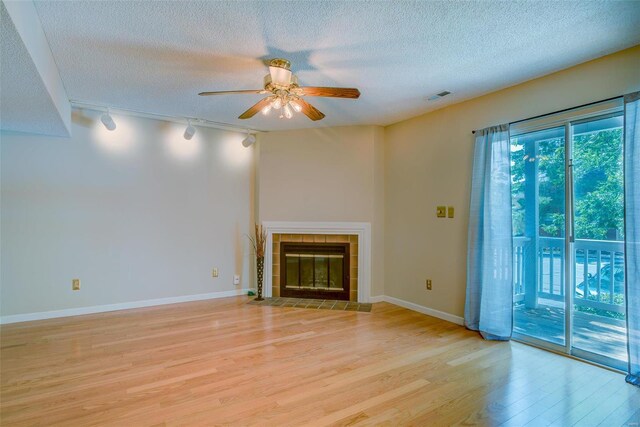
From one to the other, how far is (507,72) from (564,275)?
6.20 ft

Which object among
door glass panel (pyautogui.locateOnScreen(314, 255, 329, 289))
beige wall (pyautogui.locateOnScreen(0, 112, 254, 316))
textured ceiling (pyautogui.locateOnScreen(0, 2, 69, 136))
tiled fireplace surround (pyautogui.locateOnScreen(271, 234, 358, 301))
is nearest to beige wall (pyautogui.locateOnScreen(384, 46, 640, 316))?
tiled fireplace surround (pyautogui.locateOnScreen(271, 234, 358, 301))

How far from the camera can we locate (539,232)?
305 centimetres

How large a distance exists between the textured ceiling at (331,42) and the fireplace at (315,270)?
2295 mm

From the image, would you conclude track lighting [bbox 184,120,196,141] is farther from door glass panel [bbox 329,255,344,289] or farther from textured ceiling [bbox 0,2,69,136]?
door glass panel [bbox 329,255,344,289]

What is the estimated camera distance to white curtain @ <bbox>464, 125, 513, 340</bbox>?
3.11 meters

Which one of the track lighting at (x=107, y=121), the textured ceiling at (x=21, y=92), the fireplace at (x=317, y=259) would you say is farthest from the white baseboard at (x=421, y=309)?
the textured ceiling at (x=21, y=92)

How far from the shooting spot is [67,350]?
285cm

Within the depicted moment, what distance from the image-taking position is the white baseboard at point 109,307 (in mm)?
3569

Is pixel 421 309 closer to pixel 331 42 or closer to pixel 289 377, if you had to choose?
pixel 289 377

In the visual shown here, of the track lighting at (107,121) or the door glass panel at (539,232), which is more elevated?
the track lighting at (107,121)

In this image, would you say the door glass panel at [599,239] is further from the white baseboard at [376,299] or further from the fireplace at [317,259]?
the fireplace at [317,259]

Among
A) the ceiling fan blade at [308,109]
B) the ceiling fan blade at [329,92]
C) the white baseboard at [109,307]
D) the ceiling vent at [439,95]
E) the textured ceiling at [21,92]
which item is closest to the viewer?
the textured ceiling at [21,92]

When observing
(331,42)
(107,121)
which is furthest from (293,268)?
(331,42)

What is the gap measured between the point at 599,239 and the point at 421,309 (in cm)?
203
